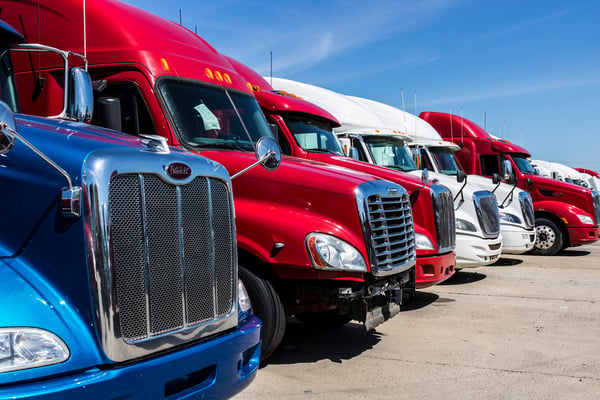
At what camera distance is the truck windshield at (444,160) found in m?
13.1

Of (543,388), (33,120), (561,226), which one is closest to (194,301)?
(33,120)

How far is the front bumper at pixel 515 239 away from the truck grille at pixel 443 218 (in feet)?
15.0

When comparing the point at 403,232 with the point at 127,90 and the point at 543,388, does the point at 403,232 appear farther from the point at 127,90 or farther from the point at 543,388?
the point at 127,90

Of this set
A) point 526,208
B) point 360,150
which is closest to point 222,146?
point 360,150

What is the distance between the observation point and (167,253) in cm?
307

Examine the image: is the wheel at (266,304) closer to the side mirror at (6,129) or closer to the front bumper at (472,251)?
the side mirror at (6,129)

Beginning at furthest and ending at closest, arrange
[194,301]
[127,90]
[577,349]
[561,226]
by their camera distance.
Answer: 1. [561,226]
2. [577,349]
3. [127,90]
4. [194,301]

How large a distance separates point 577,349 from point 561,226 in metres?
8.77

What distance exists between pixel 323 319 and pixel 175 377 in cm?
403

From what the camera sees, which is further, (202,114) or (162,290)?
(202,114)

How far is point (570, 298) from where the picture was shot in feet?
29.3

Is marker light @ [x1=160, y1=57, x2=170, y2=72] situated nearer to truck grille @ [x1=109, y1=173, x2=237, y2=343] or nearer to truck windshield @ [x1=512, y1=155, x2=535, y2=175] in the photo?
truck grille @ [x1=109, y1=173, x2=237, y2=343]

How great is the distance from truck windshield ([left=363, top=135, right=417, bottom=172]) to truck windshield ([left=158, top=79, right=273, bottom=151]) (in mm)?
4367

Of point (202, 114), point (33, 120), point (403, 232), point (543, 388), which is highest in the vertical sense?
point (202, 114)
